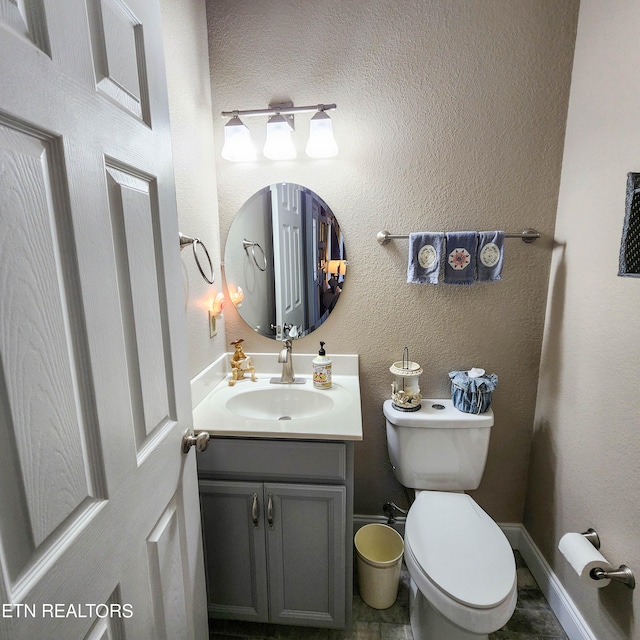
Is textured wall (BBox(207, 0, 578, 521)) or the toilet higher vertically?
textured wall (BBox(207, 0, 578, 521))

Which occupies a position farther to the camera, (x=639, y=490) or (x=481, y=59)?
(x=481, y=59)

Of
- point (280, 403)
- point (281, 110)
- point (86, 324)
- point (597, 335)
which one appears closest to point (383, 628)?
point (280, 403)

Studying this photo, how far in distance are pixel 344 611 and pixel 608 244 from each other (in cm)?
155

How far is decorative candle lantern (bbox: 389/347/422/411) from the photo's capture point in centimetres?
152

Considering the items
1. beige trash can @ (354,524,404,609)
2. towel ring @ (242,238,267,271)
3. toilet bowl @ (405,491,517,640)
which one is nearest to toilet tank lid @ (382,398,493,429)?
toilet bowl @ (405,491,517,640)

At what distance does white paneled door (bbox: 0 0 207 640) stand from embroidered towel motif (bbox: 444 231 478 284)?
3.56 feet

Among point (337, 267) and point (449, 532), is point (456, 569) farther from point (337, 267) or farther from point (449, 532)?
point (337, 267)

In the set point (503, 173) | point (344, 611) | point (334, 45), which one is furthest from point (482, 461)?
point (334, 45)

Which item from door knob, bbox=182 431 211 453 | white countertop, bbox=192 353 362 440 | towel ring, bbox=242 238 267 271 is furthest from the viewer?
towel ring, bbox=242 238 267 271

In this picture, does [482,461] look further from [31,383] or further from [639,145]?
[31,383]

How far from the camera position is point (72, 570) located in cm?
54

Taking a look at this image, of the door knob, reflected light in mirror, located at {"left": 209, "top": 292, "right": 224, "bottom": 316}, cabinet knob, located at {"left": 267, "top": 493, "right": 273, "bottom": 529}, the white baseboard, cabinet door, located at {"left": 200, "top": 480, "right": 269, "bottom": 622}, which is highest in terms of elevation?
reflected light in mirror, located at {"left": 209, "top": 292, "right": 224, "bottom": 316}

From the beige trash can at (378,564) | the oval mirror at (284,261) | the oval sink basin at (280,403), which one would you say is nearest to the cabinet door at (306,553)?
the beige trash can at (378,564)

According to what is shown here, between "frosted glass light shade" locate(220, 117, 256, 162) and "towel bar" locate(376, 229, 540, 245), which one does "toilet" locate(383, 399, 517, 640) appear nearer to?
"towel bar" locate(376, 229, 540, 245)
